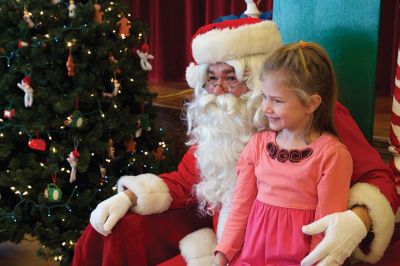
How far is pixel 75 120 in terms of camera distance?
247 centimetres

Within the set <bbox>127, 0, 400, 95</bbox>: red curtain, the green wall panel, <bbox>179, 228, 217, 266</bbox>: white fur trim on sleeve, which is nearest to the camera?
the green wall panel

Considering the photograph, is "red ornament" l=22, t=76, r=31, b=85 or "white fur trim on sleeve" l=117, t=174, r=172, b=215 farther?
"red ornament" l=22, t=76, r=31, b=85

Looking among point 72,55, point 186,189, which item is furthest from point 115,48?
point 186,189

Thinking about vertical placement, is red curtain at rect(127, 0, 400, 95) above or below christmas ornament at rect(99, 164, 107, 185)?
above

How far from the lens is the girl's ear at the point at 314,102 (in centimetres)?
129

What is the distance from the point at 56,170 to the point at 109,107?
17.2 inches

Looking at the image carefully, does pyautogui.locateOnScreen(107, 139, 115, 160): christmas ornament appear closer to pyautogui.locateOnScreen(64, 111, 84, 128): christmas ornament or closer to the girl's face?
pyautogui.locateOnScreen(64, 111, 84, 128): christmas ornament

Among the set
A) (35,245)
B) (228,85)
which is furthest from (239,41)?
(35,245)

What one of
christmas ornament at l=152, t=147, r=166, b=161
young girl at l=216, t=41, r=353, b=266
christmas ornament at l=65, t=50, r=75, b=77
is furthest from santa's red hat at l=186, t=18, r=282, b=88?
christmas ornament at l=152, t=147, r=166, b=161

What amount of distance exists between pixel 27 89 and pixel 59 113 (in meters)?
0.20

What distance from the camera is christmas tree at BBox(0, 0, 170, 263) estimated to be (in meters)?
2.47

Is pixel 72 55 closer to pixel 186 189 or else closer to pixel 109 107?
pixel 109 107

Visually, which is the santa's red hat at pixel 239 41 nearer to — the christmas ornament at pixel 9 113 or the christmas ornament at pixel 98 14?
the christmas ornament at pixel 98 14

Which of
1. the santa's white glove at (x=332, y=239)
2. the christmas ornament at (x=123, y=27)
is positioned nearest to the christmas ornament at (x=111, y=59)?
the christmas ornament at (x=123, y=27)
